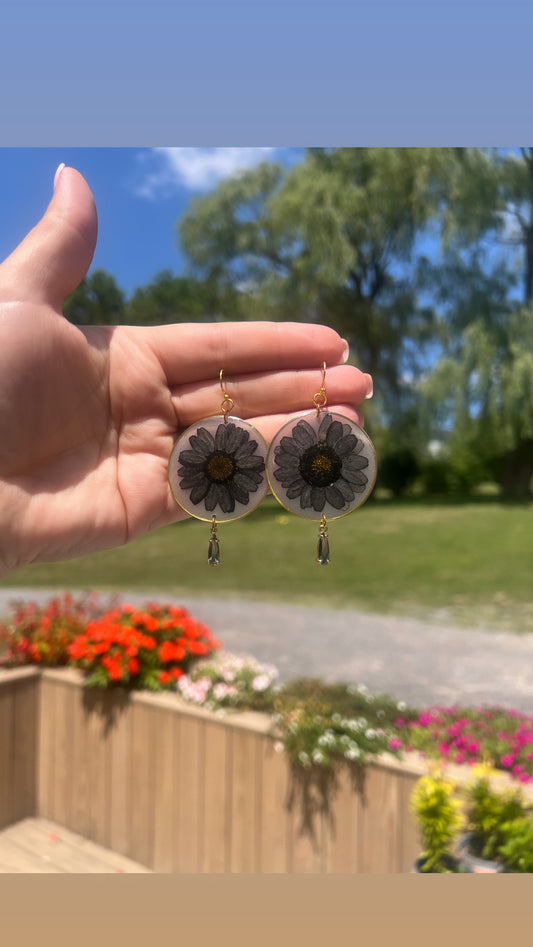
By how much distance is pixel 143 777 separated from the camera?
3.07 m

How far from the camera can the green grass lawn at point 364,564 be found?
6410 millimetres

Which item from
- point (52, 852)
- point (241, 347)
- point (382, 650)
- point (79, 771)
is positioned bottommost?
point (52, 852)

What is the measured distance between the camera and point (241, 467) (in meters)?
1.24

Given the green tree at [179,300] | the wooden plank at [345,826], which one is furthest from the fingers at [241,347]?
the green tree at [179,300]

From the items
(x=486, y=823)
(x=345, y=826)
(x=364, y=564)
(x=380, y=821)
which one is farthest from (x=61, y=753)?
(x=364, y=564)

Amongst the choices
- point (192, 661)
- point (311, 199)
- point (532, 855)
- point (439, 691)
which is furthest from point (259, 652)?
point (311, 199)

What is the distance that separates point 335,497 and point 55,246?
0.65m

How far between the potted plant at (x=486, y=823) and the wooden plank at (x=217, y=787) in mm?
971

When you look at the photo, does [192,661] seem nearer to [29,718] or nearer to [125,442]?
[29,718]

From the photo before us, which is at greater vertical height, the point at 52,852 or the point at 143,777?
the point at 143,777

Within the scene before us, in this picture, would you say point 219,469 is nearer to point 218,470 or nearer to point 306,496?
point 218,470

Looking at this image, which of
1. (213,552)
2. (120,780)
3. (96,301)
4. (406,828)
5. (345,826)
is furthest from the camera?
(96,301)

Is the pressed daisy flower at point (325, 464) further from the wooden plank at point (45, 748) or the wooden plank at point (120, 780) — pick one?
the wooden plank at point (45, 748)

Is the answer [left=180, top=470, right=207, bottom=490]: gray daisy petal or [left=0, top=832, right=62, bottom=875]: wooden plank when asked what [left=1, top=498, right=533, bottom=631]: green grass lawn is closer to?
[left=0, top=832, right=62, bottom=875]: wooden plank
